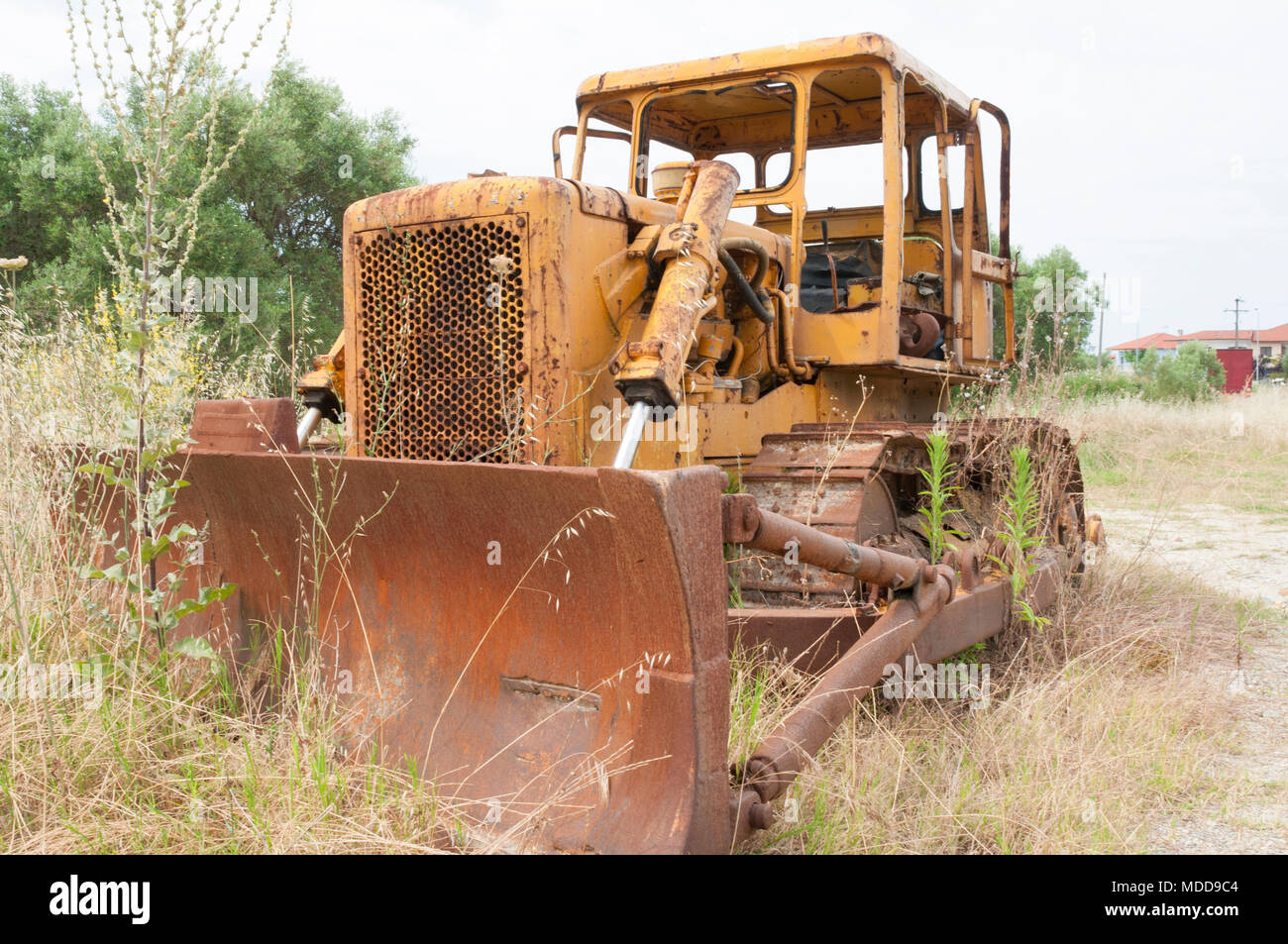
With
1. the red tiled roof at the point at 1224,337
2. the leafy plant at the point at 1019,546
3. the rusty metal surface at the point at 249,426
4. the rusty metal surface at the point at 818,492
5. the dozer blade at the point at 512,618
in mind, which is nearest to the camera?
the dozer blade at the point at 512,618

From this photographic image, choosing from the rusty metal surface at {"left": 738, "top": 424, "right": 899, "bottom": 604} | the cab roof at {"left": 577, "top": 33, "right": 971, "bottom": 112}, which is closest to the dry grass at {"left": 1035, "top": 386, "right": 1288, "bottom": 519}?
the cab roof at {"left": 577, "top": 33, "right": 971, "bottom": 112}

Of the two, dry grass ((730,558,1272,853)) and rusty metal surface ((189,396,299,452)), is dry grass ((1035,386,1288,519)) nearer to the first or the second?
dry grass ((730,558,1272,853))

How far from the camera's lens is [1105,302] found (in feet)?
24.8

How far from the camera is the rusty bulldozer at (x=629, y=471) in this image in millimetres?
→ 2408

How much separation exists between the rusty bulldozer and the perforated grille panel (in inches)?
0.4

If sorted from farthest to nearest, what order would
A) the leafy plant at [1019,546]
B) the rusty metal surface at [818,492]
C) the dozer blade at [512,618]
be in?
the leafy plant at [1019,546]
the rusty metal surface at [818,492]
the dozer blade at [512,618]

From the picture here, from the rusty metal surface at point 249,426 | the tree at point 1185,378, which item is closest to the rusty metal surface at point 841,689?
the rusty metal surface at point 249,426

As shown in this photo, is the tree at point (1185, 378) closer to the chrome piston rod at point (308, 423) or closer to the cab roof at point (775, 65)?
the cab roof at point (775, 65)

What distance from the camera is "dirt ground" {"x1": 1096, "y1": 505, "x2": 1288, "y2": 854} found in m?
3.10

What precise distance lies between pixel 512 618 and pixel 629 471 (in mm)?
764

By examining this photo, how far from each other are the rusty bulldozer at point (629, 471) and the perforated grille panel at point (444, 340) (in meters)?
0.01

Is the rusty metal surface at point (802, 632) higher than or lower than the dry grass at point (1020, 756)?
higher

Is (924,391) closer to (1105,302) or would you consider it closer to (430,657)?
(1105,302)

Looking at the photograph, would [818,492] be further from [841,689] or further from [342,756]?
[342,756]
